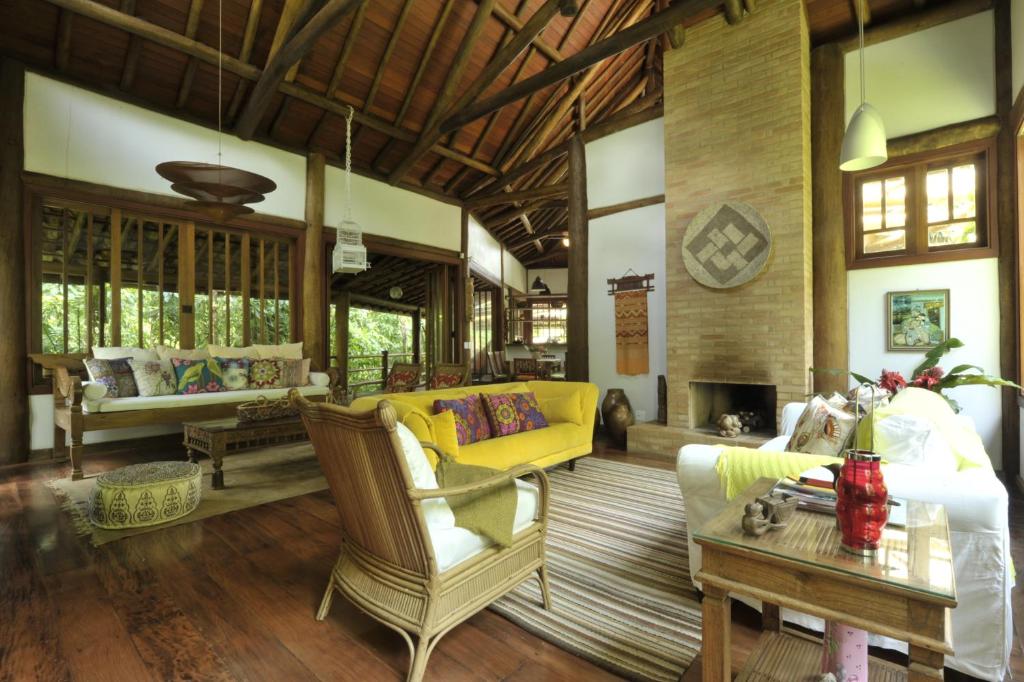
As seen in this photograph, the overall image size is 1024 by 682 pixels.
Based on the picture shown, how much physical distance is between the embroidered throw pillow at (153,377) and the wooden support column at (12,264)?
0.86 meters

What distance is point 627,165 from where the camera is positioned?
6066mm

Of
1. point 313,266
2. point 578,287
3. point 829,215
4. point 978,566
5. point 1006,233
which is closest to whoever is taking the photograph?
point 978,566

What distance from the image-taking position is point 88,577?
7.55ft

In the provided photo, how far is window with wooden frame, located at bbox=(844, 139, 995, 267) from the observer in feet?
13.5

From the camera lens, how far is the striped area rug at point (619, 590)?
1.75 meters

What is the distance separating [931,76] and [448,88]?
4.99 m

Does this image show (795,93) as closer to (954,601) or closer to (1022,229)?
(1022,229)

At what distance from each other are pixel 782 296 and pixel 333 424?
Answer: 425cm

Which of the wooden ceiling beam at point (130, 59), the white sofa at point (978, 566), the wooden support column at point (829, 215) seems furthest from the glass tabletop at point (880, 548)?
the wooden ceiling beam at point (130, 59)

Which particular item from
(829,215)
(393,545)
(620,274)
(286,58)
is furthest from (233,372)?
(829,215)

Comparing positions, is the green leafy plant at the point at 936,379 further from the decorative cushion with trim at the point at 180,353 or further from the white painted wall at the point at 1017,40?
the decorative cushion with trim at the point at 180,353


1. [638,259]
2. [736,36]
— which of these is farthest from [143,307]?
[736,36]

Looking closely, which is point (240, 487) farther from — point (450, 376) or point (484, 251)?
point (484, 251)

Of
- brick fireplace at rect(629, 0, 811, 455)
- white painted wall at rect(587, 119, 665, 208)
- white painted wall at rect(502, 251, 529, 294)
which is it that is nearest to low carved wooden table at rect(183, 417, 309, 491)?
brick fireplace at rect(629, 0, 811, 455)
